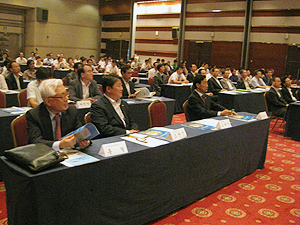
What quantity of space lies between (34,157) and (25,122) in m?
0.97

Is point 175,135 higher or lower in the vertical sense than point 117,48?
lower

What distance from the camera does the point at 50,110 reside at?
2504 millimetres

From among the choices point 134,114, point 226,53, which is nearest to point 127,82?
point 134,114

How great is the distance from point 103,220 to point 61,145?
1.96 feet

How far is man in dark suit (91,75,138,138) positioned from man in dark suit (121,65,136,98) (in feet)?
6.95

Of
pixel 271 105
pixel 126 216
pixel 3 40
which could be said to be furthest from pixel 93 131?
pixel 3 40

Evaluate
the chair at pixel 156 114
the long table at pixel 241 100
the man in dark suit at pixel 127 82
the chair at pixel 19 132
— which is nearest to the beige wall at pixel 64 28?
the long table at pixel 241 100

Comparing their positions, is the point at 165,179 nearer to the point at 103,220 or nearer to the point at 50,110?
the point at 103,220

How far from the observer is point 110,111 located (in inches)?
127

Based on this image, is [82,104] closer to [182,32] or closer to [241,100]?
[241,100]

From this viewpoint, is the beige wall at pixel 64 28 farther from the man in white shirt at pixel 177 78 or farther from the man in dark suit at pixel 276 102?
the man in dark suit at pixel 276 102

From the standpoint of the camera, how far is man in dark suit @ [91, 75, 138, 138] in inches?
124

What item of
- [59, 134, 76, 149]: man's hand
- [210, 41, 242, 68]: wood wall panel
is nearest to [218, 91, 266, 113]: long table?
[59, 134, 76, 149]: man's hand

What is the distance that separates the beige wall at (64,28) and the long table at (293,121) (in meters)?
15.7
